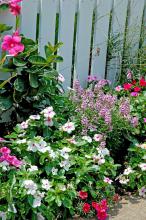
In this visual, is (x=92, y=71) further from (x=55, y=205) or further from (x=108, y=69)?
(x=55, y=205)

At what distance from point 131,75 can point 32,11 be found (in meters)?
1.33

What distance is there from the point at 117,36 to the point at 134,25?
0.38 m

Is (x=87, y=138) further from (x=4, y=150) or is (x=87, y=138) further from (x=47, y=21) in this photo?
(x=47, y=21)

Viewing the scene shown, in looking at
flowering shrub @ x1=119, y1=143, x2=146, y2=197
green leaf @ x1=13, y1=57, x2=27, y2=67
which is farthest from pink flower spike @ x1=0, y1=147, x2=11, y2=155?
flowering shrub @ x1=119, y1=143, x2=146, y2=197

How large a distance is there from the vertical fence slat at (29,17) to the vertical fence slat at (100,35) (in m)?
0.82

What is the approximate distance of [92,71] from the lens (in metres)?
4.82

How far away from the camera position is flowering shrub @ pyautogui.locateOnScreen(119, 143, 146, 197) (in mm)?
3547

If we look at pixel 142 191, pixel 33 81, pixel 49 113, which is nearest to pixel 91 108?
pixel 49 113

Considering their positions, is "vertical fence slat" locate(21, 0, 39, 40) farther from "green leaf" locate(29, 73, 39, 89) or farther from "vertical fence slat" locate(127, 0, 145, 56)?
"vertical fence slat" locate(127, 0, 145, 56)

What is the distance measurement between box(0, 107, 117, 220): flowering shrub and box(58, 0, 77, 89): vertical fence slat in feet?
3.12

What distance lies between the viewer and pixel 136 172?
3609 millimetres

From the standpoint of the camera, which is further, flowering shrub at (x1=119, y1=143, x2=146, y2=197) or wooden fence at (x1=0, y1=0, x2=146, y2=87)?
wooden fence at (x1=0, y1=0, x2=146, y2=87)

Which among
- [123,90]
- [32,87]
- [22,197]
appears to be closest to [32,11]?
[32,87]

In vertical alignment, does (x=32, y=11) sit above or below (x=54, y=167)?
above
